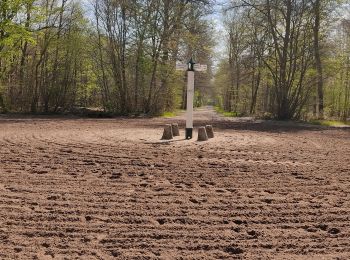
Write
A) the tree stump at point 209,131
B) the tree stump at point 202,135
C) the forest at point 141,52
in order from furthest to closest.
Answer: the forest at point 141,52 → the tree stump at point 209,131 → the tree stump at point 202,135

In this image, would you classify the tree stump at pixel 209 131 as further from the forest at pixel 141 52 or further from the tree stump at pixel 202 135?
the forest at pixel 141 52

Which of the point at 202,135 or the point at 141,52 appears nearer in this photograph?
the point at 202,135

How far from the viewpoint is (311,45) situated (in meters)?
25.6

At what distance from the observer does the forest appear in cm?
2598

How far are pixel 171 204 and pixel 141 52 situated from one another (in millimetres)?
23013

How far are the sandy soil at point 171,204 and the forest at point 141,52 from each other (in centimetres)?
1636

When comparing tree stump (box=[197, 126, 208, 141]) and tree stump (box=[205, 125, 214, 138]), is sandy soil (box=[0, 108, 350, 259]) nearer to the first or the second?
tree stump (box=[197, 126, 208, 141])

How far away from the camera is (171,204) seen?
19.1ft

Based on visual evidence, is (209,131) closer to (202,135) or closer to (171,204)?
(202,135)

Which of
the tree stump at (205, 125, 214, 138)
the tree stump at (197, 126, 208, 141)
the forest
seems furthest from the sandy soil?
the forest

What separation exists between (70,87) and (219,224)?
2608 centimetres

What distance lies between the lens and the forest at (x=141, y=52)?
1023 inches

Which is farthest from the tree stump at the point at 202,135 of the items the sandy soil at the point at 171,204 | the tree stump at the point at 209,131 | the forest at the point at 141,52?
the forest at the point at 141,52

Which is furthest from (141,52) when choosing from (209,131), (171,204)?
(171,204)
